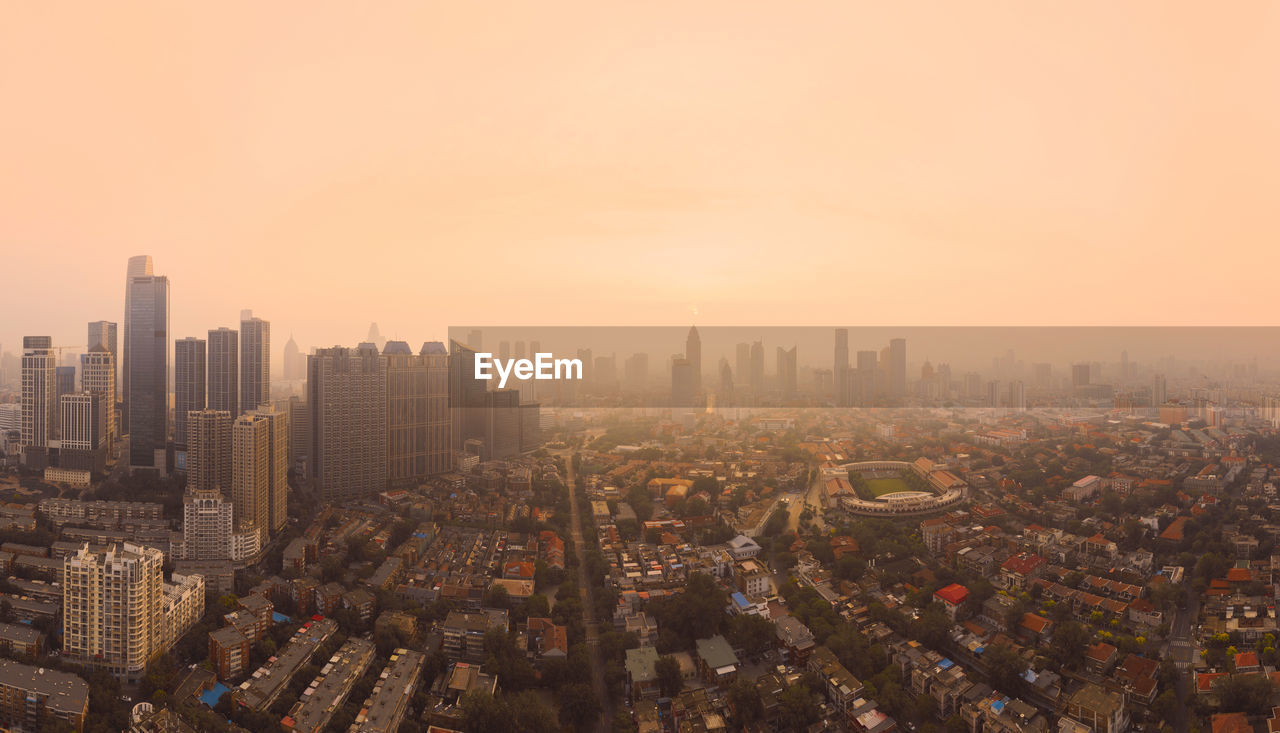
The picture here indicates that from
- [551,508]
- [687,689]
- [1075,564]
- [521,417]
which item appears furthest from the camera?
[521,417]

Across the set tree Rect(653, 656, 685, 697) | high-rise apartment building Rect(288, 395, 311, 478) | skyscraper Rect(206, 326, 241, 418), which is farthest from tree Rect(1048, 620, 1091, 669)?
skyscraper Rect(206, 326, 241, 418)

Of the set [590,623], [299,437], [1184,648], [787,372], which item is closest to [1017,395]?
[787,372]

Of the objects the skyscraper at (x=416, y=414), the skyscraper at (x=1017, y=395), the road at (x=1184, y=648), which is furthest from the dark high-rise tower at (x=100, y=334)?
the skyscraper at (x=1017, y=395)

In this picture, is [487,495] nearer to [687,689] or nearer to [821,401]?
[687,689]

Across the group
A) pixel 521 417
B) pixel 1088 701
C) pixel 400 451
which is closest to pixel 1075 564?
pixel 1088 701

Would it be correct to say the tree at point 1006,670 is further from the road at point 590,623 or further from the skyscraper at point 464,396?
the skyscraper at point 464,396

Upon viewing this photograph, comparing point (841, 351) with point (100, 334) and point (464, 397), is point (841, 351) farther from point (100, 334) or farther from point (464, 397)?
point (100, 334)
